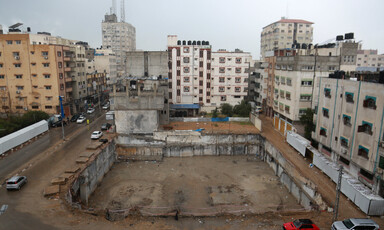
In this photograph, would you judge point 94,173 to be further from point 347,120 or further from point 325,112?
point 347,120

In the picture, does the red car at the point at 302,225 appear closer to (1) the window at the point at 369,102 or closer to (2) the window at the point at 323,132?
(1) the window at the point at 369,102

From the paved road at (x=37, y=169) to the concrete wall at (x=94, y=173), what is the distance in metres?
2.94

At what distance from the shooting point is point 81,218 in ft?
68.9

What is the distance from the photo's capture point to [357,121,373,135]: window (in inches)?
954

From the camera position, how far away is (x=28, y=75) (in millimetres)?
53125

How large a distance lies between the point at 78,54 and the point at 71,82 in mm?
9545

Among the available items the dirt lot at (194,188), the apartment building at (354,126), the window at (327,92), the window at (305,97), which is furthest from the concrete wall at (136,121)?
the window at (327,92)

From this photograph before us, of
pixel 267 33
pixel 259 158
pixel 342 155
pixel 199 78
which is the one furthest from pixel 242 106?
pixel 267 33

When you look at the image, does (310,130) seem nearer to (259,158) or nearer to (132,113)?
(259,158)

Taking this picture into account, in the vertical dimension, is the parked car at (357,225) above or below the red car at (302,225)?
above

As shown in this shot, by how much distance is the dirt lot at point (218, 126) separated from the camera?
46031 mm

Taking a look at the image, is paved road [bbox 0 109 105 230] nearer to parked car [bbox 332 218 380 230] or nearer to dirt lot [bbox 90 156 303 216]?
dirt lot [bbox 90 156 303 216]

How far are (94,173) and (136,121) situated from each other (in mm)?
13262

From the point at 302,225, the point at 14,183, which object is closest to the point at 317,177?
the point at 302,225
